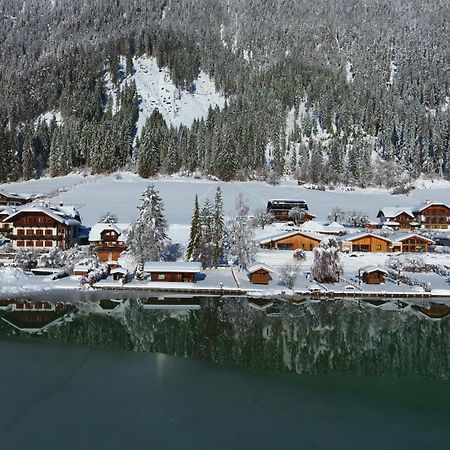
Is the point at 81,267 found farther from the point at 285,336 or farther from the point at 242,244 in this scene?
the point at 285,336

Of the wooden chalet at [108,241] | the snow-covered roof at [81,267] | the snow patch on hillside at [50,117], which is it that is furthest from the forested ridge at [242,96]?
the snow-covered roof at [81,267]

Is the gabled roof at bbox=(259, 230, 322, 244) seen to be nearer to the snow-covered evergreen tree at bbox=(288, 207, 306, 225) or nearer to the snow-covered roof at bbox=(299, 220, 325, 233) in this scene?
the snow-covered roof at bbox=(299, 220, 325, 233)

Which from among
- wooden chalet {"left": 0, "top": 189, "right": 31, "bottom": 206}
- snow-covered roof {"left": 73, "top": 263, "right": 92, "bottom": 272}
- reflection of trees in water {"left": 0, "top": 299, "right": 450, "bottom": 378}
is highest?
wooden chalet {"left": 0, "top": 189, "right": 31, "bottom": 206}

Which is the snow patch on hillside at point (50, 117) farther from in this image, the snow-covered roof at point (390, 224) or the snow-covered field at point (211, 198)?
the snow-covered roof at point (390, 224)

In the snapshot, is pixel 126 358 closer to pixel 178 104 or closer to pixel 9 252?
pixel 9 252

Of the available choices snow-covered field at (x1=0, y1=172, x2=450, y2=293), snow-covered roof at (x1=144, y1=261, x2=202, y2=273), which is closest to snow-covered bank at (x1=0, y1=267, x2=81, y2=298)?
snow-covered field at (x1=0, y1=172, x2=450, y2=293)

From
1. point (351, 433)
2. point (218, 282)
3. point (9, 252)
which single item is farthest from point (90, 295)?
point (351, 433)
